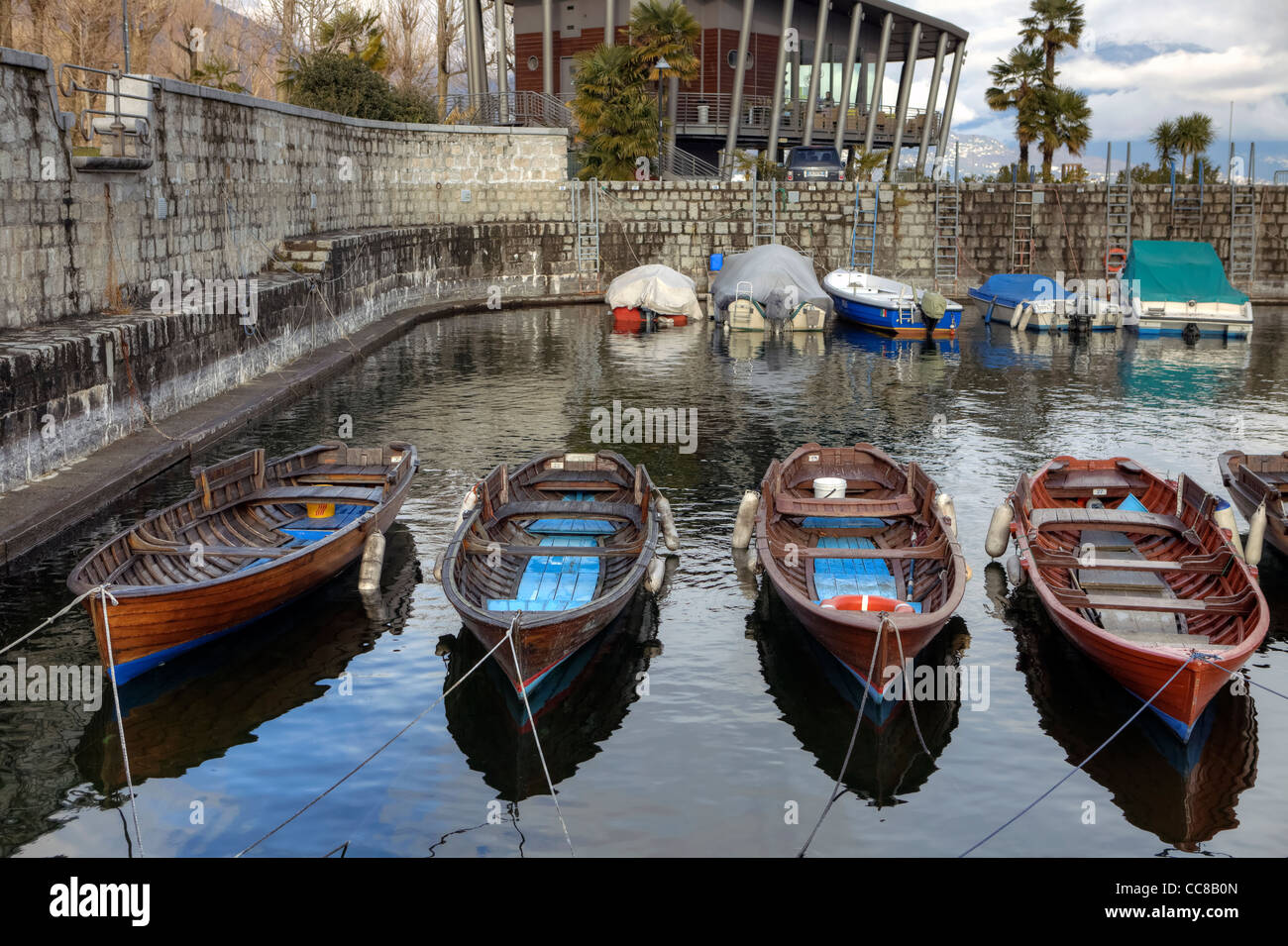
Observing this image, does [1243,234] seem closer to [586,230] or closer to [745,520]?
[586,230]

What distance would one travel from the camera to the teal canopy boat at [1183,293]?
35.4 meters

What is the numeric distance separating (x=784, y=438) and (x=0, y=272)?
39.2ft

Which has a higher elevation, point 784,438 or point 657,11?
point 657,11

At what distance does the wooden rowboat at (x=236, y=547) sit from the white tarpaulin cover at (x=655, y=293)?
67.4ft

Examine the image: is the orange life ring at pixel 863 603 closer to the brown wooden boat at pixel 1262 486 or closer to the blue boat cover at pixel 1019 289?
the brown wooden boat at pixel 1262 486

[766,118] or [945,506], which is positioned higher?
[766,118]

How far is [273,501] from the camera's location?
14758mm

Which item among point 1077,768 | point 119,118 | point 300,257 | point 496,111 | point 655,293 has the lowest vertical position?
point 1077,768

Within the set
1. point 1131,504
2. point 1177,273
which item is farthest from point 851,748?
point 1177,273

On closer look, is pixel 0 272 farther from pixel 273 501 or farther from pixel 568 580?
pixel 568 580

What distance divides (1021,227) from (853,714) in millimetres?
36025

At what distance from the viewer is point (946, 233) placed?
43.7 meters

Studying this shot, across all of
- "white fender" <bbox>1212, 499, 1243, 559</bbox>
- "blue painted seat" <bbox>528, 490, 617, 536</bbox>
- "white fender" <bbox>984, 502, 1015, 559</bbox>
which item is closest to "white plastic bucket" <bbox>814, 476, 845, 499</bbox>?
"white fender" <bbox>984, 502, 1015, 559</bbox>
